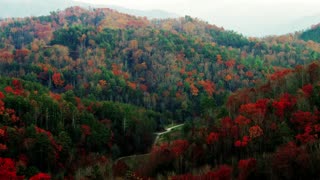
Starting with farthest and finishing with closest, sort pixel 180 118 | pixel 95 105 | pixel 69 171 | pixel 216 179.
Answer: pixel 180 118
pixel 95 105
pixel 69 171
pixel 216 179

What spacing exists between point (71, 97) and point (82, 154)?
123 ft

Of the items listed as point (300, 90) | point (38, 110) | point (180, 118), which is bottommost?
point (180, 118)

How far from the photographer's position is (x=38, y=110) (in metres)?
133

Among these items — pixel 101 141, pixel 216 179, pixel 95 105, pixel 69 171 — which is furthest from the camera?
pixel 95 105

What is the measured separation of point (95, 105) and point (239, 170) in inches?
3282

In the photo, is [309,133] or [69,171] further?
[69,171]

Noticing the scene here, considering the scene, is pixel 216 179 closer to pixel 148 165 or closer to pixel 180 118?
pixel 148 165

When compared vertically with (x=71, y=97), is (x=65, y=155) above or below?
below

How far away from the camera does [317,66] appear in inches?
5074

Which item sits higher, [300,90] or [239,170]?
[300,90]

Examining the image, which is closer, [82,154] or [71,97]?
[82,154]

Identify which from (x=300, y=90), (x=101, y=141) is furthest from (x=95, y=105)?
(x=300, y=90)

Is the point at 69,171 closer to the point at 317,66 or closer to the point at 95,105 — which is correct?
the point at 95,105

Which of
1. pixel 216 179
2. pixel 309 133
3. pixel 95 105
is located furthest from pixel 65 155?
pixel 309 133
